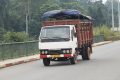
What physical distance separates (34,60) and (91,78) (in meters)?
13.3

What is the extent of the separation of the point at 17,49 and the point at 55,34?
24.2 feet

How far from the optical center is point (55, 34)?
23.1m

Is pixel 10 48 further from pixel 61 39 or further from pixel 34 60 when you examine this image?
pixel 61 39

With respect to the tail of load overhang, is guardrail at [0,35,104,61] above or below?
below

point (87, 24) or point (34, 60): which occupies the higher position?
point (87, 24)

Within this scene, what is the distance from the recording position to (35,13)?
98750mm

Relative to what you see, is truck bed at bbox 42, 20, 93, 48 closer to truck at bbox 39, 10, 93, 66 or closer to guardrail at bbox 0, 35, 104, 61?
truck at bbox 39, 10, 93, 66

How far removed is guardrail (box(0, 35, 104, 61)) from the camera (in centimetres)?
2798

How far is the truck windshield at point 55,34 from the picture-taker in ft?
75.5

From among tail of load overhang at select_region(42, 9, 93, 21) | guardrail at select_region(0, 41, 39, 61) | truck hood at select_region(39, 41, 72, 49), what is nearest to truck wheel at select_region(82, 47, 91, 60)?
tail of load overhang at select_region(42, 9, 93, 21)

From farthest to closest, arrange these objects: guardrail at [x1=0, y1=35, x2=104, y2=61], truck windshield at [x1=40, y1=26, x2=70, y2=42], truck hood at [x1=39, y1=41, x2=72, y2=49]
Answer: guardrail at [x1=0, y1=35, x2=104, y2=61], truck windshield at [x1=40, y1=26, x2=70, y2=42], truck hood at [x1=39, y1=41, x2=72, y2=49]

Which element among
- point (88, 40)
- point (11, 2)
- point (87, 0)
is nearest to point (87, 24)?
point (88, 40)

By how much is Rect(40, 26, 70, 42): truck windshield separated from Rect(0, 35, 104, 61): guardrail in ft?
16.2

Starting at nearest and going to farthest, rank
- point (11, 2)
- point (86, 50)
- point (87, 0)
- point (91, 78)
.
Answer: point (91, 78)
point (86, 50)
point (11, 2)
point (87, 0)
